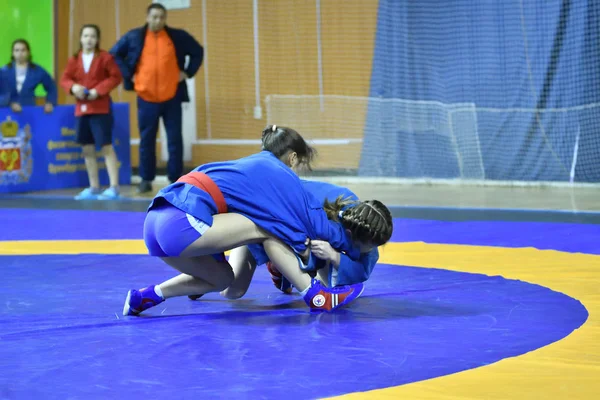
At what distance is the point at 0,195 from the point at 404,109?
13.5 feet

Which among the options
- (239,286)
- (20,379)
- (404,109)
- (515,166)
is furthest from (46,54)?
(20,379)

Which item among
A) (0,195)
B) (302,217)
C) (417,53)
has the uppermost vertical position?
(417,53)

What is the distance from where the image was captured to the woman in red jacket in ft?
27.7

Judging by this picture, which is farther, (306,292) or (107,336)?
(306,292)

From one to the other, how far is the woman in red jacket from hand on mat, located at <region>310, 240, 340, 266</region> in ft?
16.8

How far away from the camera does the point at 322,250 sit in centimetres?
362

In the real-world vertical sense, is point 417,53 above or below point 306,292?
above

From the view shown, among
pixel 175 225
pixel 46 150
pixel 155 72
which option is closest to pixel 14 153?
pixel 46 150

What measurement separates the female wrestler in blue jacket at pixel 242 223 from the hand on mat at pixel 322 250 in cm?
3

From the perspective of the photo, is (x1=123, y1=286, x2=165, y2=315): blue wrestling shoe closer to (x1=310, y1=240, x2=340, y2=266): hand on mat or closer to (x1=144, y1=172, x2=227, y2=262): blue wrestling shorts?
(x1=144, y1=172, x2=227, y2=262): blue wrestling shorts

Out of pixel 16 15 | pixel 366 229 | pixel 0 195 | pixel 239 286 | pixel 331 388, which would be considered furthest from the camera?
pixel 16 15

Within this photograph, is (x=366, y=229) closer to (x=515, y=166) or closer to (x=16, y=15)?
(x=515, y=166)

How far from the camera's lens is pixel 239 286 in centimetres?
395

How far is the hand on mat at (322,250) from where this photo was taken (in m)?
3.62
